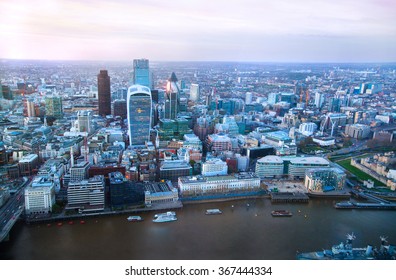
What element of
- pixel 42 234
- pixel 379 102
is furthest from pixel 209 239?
pixel 379 102

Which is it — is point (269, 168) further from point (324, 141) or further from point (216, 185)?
point (324, 141)

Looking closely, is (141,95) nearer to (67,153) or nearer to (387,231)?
(67,153)

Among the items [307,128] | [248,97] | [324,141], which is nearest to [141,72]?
[248,97]

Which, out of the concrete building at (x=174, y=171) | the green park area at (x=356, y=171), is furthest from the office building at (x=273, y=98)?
the concrete building at (x=174, y=171)

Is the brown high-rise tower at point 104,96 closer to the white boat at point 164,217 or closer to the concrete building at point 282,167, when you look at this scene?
the concrete building at point 282,167

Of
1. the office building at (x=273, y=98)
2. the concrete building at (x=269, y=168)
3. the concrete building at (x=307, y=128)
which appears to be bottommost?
the concrete building at (x=269, y=168)

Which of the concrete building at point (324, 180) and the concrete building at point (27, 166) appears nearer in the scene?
the concrete building at point (324, 180)
